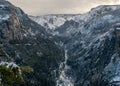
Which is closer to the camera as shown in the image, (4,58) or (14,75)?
(14,75)

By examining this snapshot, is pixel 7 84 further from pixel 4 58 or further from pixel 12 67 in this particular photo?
pixel 4 58

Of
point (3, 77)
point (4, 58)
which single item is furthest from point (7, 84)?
point (4, 58)

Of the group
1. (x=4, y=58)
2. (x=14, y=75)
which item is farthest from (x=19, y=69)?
(x=4, y=58)

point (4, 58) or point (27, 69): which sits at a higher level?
point (27, 69)

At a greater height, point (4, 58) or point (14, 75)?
point (14, 75)

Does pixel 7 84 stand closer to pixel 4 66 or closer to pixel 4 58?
pixel 4 66

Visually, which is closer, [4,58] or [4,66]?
[4,66]

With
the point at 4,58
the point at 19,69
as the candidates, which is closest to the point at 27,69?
the point at 19,69

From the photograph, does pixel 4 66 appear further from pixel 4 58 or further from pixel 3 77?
A: pixel 4 58
